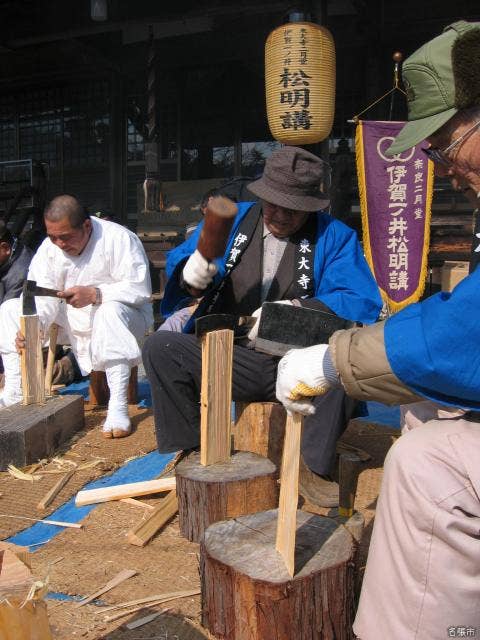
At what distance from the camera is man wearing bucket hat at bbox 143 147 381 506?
126 inches

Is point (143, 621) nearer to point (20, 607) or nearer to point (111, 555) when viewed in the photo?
point (111, 555)

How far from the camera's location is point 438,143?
1955mm

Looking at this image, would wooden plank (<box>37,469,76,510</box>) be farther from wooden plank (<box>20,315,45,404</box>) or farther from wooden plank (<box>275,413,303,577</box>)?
wooden plank (<box>275,413,303,577</box>)

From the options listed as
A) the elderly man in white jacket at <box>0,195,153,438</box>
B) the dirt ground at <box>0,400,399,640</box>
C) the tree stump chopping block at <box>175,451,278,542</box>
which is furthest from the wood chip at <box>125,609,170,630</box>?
the elderly man in white jacket at <box>0,195,153,438</box>

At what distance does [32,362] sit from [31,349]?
0.31 feet

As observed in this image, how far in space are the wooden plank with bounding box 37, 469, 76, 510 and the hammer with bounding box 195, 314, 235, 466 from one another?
1.03 metres

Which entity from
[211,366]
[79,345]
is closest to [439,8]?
[79,345]

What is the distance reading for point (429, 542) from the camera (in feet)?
5.46

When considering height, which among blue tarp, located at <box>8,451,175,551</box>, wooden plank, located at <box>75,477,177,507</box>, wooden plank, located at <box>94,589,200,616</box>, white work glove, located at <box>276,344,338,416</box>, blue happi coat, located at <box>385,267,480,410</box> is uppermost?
blue happi coat, located at <box>385,267,480,410</box>

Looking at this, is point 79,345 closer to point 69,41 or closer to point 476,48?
point 476,48

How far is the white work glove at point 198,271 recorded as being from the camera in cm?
315

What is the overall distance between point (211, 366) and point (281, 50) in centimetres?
427

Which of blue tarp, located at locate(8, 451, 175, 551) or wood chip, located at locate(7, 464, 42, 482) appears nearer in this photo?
blue tarp, located at locate(8, 451, 175, 551)

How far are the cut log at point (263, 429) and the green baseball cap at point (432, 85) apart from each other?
1779 mm
